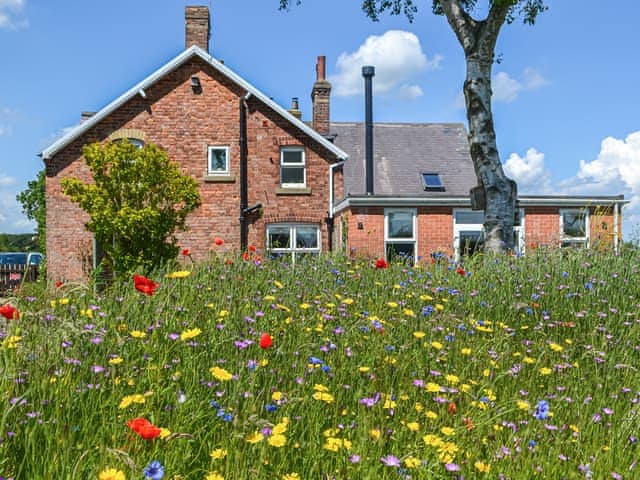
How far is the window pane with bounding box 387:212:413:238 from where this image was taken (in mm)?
19828

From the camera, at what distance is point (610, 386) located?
3832 millimetres

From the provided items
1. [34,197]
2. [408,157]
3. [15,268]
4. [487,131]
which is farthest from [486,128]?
[34,197]

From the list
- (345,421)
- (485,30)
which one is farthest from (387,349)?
(485,30)

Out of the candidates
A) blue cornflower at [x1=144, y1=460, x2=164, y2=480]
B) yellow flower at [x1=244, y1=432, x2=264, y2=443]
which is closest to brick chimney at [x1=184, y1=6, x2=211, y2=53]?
yellow flower at [x1=244, y1=432, x2=264, y2=443]

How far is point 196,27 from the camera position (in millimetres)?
20062

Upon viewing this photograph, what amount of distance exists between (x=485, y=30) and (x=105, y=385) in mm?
10685

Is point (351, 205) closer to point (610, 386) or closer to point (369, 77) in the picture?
point (369, 77)

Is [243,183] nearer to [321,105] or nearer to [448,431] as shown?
[321,105]

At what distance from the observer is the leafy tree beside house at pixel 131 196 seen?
1516 centimetres

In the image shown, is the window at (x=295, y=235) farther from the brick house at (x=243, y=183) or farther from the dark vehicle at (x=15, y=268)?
the dark vehicle at (x=15, y=268)

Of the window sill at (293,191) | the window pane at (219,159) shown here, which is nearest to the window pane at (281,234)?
the window sill at (293,191)

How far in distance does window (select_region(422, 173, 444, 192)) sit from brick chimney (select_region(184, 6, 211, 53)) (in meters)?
9.31

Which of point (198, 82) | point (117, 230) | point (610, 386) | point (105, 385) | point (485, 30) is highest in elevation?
point (198, 82)

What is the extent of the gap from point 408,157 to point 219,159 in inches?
309
